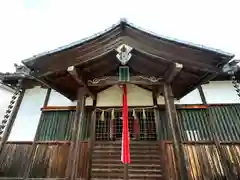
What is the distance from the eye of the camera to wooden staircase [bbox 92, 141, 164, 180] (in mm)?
5266

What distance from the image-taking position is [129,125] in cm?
612

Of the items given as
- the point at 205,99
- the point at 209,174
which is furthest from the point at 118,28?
the point at 209,174

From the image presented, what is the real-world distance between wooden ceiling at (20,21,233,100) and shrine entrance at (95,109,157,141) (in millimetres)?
1648

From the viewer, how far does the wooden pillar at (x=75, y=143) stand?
4.57 metres

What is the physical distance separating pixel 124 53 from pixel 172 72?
154 centimetres

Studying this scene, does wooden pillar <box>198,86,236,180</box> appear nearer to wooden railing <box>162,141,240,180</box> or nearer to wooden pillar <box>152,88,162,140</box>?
wooden railing <box>162,141,240,180</box>

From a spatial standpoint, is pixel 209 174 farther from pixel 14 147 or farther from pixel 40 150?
pixel 14 147

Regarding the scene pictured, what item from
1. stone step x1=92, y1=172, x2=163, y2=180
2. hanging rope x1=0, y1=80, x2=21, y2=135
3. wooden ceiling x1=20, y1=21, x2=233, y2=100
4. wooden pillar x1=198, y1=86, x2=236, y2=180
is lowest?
stone step x1=92, y1=172, x2=163, y2=180

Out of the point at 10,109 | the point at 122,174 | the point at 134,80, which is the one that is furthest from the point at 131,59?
the point at 10,109

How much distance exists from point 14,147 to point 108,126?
11.6 ft

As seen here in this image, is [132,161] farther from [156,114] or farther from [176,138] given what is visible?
[156,114]

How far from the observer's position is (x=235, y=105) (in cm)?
638

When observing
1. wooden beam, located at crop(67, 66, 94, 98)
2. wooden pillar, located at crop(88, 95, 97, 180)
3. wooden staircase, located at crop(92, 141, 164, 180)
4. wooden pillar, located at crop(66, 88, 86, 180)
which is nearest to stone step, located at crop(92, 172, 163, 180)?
wooden staircase, located at crop(92, 141, 164, 180)

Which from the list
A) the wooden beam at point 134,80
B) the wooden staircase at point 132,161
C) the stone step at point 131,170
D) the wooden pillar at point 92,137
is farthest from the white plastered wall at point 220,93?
the wooden pillar at point 92,137
